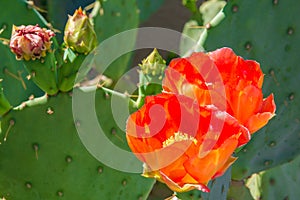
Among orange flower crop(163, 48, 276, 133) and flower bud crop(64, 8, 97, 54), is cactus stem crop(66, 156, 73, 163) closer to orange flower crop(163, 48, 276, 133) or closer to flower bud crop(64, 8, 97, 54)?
flower bud crop(64, 8, 97, 54)

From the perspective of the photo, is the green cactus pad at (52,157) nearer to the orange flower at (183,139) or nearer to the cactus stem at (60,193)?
the cactus stem at (60,193)

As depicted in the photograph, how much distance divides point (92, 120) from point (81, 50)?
14 cm

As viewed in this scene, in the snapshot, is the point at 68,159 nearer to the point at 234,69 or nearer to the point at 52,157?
the point at 52,157

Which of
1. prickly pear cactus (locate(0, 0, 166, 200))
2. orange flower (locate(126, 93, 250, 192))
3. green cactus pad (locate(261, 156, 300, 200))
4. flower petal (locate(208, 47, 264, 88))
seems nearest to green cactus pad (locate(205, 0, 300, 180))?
green cactus pad (locate(261, 156, 300, 200))

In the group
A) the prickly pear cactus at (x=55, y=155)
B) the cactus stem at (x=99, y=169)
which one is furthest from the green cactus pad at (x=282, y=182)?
the cactus stem at (x=99, y=169)

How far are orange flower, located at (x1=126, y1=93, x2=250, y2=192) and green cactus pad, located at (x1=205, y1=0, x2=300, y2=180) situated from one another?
67 centimetres

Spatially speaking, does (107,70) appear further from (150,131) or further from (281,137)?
(150,131)

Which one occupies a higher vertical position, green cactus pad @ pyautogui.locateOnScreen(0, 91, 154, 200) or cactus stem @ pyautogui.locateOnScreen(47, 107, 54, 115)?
cactus stem @ pyautogui.locateOnScreen(47, 107, 54, 115)

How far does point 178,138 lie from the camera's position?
0.80 meters

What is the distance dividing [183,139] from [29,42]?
0.47m

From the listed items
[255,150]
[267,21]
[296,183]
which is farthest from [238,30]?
[296,183]

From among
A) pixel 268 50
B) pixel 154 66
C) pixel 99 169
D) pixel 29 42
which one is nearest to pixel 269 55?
pixel 268 50

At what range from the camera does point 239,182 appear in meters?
1.70

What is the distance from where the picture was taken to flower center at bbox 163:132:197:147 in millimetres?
788
